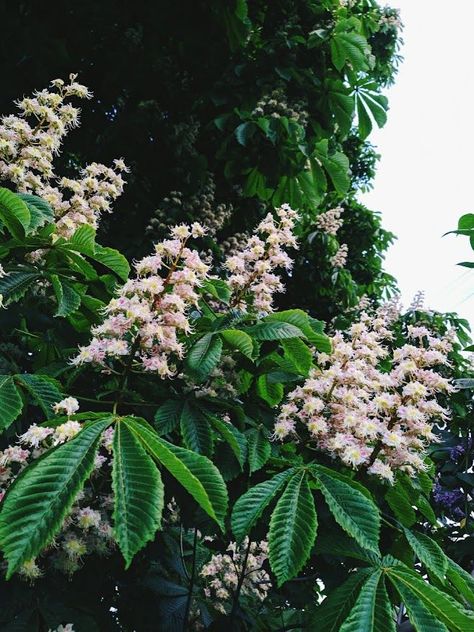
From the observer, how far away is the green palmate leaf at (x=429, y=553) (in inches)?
40.8

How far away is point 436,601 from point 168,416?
53cm

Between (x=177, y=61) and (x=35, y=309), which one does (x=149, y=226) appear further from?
(x=35, y=309)

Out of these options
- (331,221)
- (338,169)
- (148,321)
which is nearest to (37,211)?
(148,321)

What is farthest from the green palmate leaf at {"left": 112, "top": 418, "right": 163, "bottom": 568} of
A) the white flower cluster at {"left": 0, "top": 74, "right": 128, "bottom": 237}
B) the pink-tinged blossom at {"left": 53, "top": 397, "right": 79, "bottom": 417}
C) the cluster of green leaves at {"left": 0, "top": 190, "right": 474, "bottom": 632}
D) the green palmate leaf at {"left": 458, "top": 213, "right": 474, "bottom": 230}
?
the green palmate leaf at {"left": 458, "top": 213, "right": 474, "bottom": 230}

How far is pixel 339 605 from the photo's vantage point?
0.96 metres

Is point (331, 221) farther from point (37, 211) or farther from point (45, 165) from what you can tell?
point (37, 211)

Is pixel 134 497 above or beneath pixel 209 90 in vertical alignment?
beneath

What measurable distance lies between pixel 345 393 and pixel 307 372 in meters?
0.09

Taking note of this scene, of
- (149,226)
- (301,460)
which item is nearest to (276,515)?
(301,460)

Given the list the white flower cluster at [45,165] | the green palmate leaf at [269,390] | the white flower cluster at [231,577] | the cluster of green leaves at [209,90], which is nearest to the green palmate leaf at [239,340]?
the green palmate leaf at [269,390]

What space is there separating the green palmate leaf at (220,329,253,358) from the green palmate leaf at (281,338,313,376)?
137mm

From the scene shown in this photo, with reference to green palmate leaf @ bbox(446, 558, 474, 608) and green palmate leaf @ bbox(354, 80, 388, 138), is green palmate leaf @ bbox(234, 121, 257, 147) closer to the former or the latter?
green palmate leaf @ bbox(354, 80, 388, 138)

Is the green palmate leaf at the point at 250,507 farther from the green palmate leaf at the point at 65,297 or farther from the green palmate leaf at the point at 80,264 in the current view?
the green palmate leaf at the point at 80,264

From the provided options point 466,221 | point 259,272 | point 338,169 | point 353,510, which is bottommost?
point 353,510
